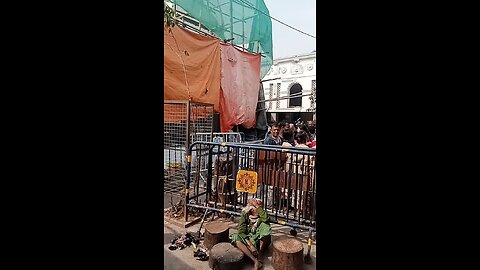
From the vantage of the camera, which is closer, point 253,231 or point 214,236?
point 253,231

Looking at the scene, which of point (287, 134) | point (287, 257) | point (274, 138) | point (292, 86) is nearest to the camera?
point (287, 257)

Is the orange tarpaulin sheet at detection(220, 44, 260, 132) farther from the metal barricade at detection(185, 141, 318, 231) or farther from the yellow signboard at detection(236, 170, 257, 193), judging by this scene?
the yellow signboard at detection(236, 170, 257, 193)

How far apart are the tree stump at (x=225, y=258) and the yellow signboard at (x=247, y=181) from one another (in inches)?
34.0

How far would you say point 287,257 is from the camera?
331 cm

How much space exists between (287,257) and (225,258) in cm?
72

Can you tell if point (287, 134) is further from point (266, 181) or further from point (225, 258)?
point (225, 258)

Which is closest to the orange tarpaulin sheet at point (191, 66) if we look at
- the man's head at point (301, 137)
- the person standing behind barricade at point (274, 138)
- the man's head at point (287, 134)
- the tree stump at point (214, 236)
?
the person standing behind barricade at point (274, 138)

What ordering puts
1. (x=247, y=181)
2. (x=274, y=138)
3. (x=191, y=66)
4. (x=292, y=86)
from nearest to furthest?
1. (x=247, y=181)
2. (x=191, y=66)
3. (x=274, y=138)
4. (x=292, y=86)

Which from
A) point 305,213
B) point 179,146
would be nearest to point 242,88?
point 179,146

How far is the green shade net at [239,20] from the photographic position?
6.82 m

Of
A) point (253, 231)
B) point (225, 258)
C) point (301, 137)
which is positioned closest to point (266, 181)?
point (253, 231)
